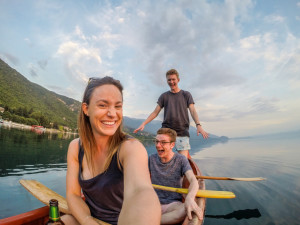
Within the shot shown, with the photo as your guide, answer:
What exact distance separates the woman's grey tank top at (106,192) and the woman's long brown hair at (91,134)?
0.30 ft

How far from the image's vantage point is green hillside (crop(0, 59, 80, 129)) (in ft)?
306

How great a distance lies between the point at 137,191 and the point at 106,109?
2.79 feet

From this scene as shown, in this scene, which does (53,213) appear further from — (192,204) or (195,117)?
(195,117)

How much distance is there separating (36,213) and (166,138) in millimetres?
2469

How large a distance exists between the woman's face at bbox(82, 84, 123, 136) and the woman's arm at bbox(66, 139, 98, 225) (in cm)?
54

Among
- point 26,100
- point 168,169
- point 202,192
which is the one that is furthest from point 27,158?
point 26,100

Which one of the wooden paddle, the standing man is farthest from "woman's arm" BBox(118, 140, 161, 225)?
the standing man

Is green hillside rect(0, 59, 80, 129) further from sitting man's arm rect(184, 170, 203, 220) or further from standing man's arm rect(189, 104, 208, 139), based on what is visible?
sitting man's arm rect(184, 170, 203, 220)

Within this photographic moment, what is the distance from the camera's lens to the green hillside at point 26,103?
9312 cm

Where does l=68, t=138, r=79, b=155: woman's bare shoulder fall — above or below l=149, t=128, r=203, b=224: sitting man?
above

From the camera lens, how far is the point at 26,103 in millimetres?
109250

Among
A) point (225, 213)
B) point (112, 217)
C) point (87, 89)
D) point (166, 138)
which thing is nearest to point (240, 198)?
point (225, 213)

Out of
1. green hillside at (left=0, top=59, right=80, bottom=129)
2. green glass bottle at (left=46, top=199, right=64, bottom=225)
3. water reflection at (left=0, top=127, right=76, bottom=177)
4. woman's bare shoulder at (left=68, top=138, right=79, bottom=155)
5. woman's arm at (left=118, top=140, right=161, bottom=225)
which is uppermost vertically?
green hillside at (left=0, top=59, right=80, bottom=129)

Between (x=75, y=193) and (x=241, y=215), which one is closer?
(x=75, y=193)
